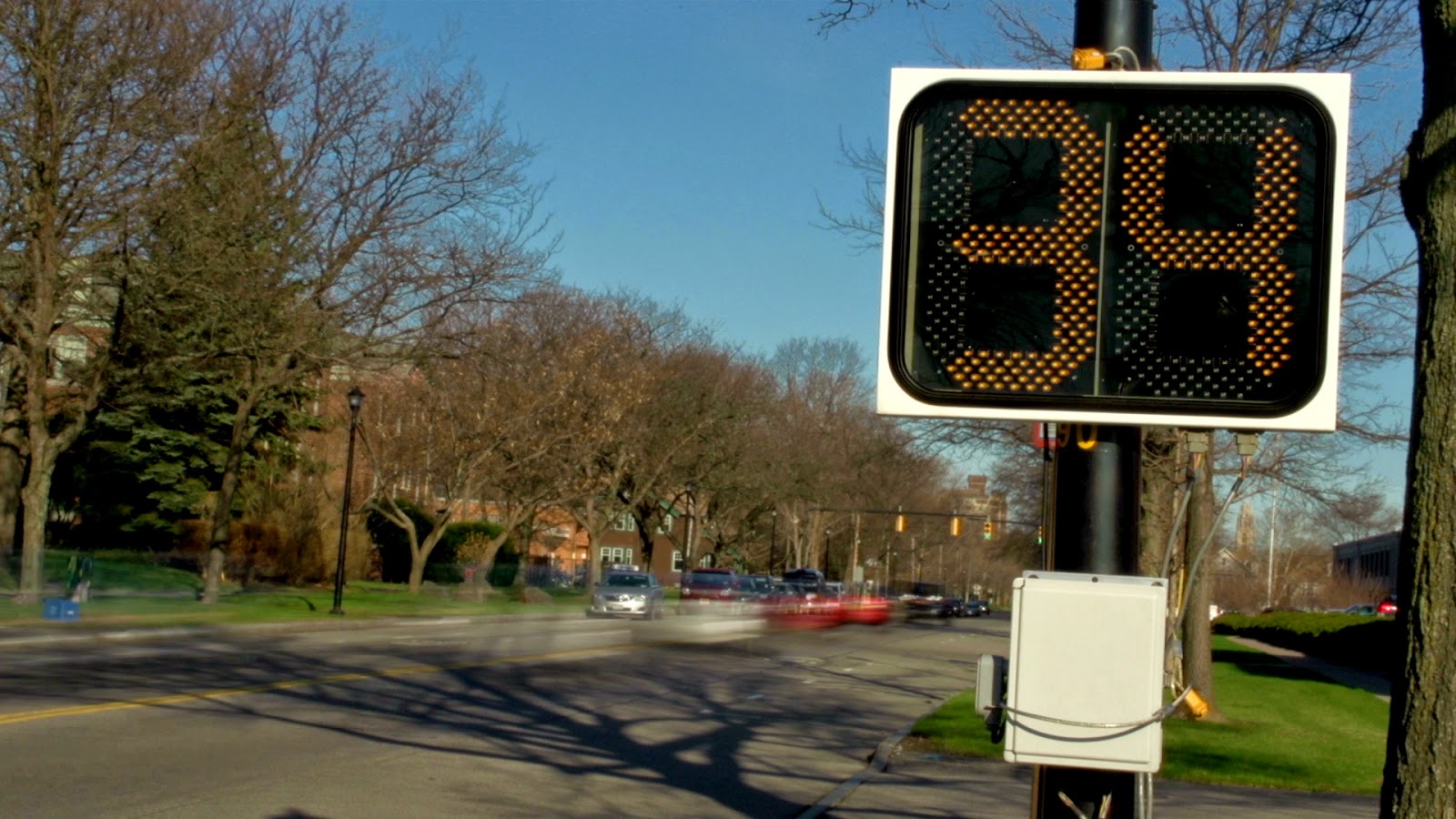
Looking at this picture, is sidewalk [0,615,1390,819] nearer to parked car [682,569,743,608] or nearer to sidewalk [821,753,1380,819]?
sidewalk [821,753,1380,819]

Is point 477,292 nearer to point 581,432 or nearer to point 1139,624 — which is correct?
point 581,432

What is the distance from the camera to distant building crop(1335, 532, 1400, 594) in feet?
256

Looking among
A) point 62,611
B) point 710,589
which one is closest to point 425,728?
point 62,611

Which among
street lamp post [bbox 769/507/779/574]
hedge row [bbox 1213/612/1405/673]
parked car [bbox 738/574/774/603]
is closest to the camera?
hedge row [bbox 1213/612/1405/673]

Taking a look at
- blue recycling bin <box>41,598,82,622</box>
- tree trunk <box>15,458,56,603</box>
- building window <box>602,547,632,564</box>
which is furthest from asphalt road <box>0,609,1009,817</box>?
building window <box>602,547,632,564</box>

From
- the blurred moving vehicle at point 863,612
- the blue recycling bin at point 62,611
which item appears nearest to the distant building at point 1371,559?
the blurred moving vehicle at point 863,612

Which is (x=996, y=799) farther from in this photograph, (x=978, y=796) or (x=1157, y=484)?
(x=1157, y=484)

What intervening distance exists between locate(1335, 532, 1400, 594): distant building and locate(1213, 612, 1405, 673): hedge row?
85.8ft

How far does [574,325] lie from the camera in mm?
54812

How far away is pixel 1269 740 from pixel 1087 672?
1553 cm

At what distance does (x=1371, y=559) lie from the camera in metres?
88.1

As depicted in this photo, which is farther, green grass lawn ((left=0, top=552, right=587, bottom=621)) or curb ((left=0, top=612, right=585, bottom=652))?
green grass lawn ((left=0, top=552, right=587, bottom=621))

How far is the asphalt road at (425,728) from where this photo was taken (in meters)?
10.8

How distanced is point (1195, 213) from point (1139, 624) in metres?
0.83
